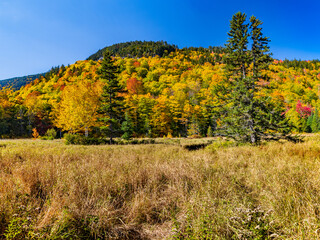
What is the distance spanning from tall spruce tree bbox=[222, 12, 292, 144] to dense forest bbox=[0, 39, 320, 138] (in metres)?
0.85

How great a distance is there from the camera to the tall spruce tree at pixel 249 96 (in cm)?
Result: 1242

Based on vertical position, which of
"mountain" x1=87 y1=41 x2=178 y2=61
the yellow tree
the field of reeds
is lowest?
the field of reeds

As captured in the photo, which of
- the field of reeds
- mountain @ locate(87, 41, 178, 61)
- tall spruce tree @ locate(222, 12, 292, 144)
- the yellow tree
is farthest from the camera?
mountain @ locate(87, 41, 178, 61)

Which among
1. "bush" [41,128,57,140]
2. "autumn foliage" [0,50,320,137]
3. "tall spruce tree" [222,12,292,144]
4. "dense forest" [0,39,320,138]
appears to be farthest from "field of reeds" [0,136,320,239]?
"bush" [41,128,57,140]

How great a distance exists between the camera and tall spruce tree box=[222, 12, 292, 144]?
40.8 ft

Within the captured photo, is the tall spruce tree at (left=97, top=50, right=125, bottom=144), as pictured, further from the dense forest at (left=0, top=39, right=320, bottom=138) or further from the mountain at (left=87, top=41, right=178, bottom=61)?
the mountain at (left=87, top=41, right=178, bottom=61)

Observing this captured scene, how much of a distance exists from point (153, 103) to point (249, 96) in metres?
32.7

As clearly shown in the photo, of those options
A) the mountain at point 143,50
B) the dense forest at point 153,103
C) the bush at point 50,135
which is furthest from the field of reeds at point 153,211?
the mountain at point 143,50

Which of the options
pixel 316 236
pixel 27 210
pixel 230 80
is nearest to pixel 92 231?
pixel 27 210

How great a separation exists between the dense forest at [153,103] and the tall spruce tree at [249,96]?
0.85 m

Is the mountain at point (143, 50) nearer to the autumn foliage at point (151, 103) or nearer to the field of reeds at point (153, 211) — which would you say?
the autumn foliage at point (151, 103)

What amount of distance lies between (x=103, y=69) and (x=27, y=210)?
22.9 m

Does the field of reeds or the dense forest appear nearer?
the field of reeds

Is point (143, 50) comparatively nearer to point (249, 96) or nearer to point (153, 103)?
point (153, 103)
